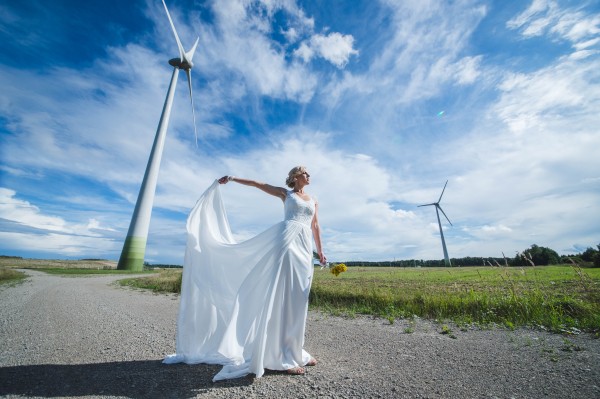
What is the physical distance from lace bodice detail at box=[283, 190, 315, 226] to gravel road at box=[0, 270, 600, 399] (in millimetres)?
2352

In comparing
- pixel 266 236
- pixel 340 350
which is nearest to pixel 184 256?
pixel 266 236

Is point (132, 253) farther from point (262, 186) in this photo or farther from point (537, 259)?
point (537, 259)

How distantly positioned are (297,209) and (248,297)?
5.49ft

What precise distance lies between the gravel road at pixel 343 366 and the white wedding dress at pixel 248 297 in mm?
283

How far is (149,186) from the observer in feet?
115


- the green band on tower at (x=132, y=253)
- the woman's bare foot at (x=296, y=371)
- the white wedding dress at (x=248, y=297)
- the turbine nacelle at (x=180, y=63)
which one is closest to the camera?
the woman's bare foot at (x=296, y=371)

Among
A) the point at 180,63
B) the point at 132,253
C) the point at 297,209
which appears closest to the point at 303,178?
the point at 297,209

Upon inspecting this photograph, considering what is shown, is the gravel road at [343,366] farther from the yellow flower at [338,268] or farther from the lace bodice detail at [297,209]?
the lace bodice detail at [297,209]

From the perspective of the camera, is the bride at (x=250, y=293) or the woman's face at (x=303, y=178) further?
the woman's face at (x=303, y=178)

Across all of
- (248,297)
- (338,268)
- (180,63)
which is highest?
(180,63)

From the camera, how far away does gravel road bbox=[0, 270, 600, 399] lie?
10.9 feet

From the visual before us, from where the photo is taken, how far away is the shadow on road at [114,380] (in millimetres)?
3338

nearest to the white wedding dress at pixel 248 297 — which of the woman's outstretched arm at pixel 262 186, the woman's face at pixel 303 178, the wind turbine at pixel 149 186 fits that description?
the woman's outstretched arm at pixel 262 186

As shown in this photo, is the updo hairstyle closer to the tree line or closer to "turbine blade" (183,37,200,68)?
the tree line
